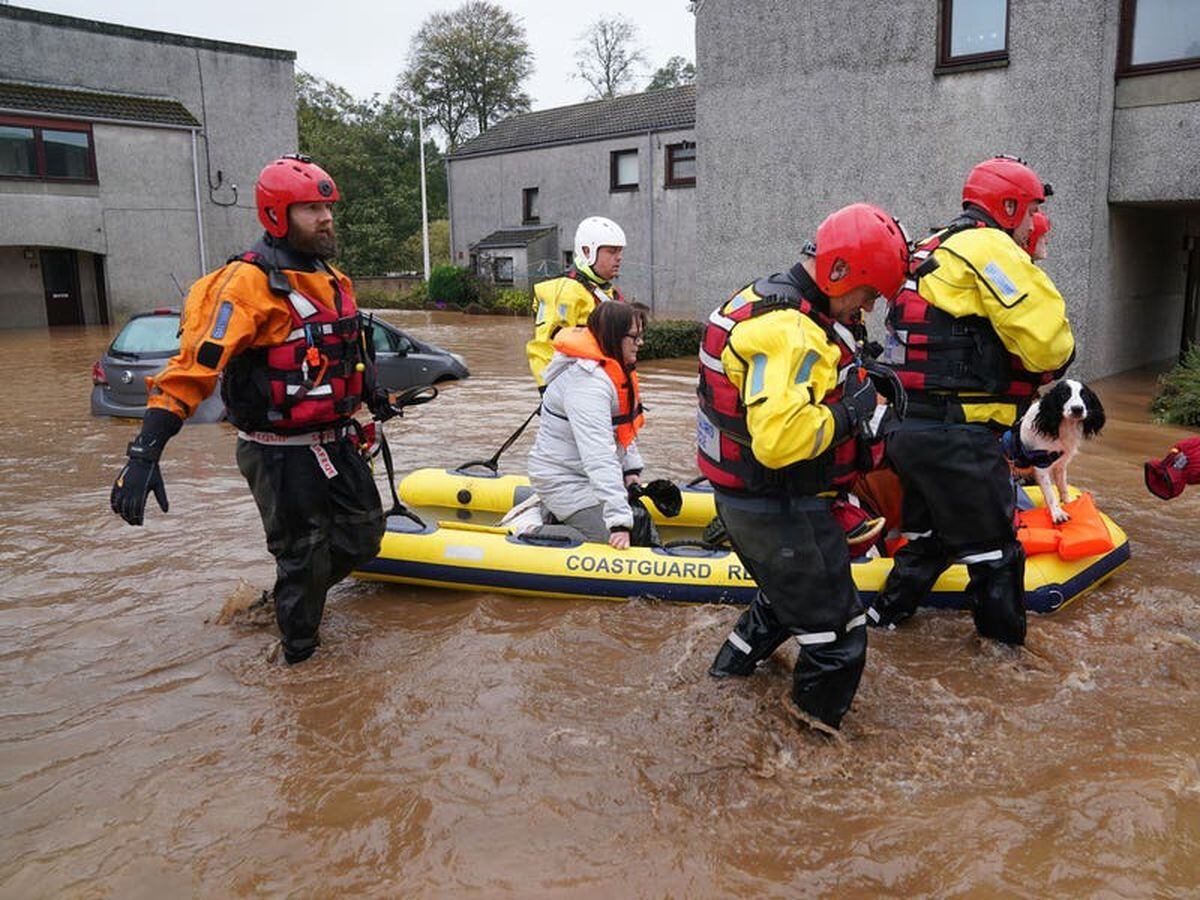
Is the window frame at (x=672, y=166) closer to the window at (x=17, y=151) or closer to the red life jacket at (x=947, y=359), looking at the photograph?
the window at (x=17, y=151)

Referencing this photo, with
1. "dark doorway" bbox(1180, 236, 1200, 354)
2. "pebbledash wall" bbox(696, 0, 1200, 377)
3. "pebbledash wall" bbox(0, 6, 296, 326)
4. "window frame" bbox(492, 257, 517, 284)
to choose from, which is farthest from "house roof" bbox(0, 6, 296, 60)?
"dark doorway" bbox(1180, 236, 1200, 354)

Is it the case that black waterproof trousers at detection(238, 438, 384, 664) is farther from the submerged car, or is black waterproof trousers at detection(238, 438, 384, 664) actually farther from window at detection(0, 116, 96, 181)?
window at detection(0, 116, 96, 181)

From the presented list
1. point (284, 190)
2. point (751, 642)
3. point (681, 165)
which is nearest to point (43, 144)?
point (681, 165)

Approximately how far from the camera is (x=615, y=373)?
17.0 ft

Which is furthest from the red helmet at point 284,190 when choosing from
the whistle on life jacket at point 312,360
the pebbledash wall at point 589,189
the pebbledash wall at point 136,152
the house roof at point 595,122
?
the pebbledash wall at point 136,152

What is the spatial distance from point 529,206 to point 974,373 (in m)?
26.9

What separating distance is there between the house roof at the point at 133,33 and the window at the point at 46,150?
3.07 m

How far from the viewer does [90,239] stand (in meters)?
23.4

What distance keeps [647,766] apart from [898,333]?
2.14m

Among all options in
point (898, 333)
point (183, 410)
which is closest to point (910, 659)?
point (898, 333)

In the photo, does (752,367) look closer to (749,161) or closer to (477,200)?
(749,161)

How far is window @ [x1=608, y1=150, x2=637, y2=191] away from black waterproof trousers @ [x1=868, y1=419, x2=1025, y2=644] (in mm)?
22622

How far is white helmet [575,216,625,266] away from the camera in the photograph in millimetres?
6598

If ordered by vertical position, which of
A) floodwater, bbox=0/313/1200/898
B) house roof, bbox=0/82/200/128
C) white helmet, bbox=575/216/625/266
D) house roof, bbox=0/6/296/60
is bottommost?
floodwater, bbox=0/313/1200/898
